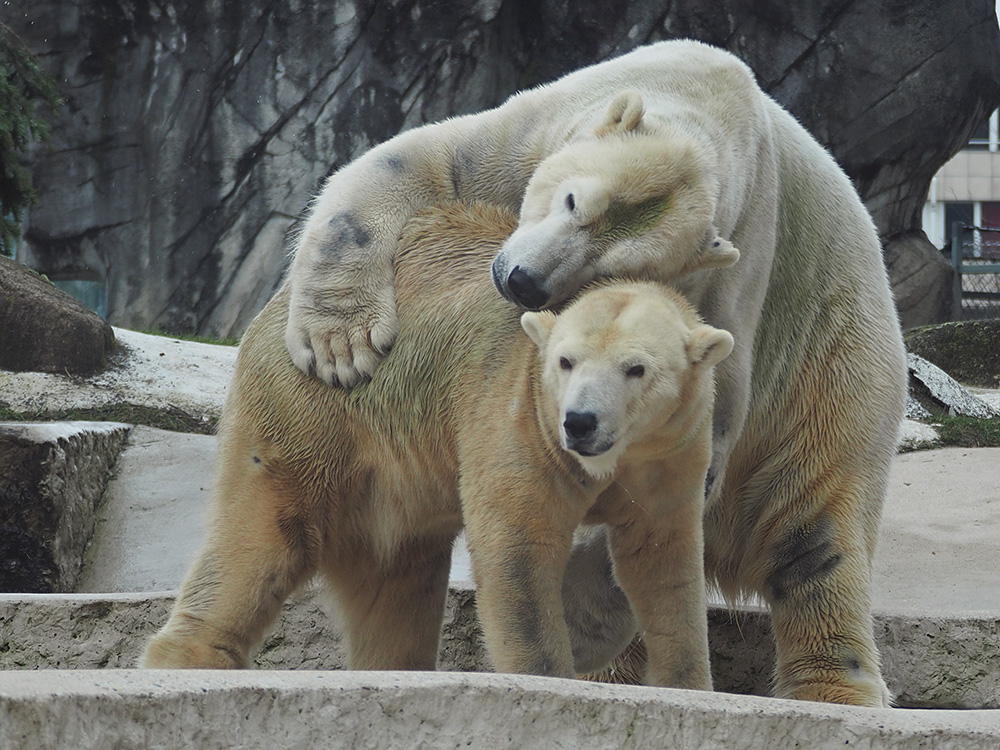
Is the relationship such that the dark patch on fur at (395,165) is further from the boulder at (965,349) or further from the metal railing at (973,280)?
the metal railing at (973,280)

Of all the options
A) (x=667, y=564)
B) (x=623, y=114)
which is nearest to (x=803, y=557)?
(x=667, y=564)

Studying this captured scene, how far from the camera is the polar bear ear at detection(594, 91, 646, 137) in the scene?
2486 mm

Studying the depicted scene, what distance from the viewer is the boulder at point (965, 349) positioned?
10438 millimetres

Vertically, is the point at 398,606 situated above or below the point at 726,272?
below

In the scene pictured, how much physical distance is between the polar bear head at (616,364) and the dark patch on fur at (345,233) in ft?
1.88

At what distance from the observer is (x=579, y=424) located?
2.09 meters

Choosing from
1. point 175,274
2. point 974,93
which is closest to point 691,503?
point 175,274

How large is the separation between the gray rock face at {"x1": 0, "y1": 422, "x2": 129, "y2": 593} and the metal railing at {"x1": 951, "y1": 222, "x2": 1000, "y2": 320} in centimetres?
1080

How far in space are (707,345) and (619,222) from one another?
0.30 metres

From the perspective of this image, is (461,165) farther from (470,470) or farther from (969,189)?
(969,189)

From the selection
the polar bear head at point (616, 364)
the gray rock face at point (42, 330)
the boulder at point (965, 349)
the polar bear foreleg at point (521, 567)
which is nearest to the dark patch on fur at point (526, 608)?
the polar bear foreleg at point (521, 567)

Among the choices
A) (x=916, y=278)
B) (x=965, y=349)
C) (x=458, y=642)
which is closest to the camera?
(x=458, y=642)

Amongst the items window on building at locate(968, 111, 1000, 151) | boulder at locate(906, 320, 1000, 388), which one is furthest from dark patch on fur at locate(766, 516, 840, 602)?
window on building at locate(968, 111, 1000, 151)

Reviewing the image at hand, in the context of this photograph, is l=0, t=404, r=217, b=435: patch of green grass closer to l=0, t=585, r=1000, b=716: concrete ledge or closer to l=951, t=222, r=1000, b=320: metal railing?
l=0, t=585, r=1000, b=716: concrete ledge
